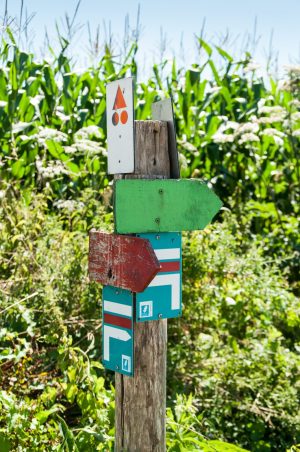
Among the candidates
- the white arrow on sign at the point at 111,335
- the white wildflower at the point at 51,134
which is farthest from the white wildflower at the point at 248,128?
the white arrow on sign at the point at 111,335

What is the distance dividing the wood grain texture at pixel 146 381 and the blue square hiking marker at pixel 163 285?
2.3 inches

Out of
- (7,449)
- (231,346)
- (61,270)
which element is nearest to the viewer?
(7,449)

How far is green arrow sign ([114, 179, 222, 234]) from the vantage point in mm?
2488

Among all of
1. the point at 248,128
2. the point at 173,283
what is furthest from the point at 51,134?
the point at 173,283

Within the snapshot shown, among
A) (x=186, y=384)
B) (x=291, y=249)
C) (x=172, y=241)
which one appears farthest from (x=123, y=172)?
(x=291, y=249)

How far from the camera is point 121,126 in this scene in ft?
8.35

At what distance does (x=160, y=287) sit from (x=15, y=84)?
161 inches

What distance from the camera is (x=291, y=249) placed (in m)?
6.15

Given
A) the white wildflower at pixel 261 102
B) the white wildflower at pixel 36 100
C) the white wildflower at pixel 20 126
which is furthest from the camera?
the white wildflower at pixel 261 102

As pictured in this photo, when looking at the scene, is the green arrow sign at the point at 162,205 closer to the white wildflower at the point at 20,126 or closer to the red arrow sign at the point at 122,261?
the red arrow sign at the point at 122,261

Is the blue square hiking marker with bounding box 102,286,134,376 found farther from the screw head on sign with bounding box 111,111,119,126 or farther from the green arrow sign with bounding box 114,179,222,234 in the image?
the screw head on sign with bounding box 111,111,119,126

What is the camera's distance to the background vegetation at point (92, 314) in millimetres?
3188

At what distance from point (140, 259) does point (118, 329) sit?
0.29 m

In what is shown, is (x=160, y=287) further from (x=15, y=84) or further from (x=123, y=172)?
(x=15, y=84)
